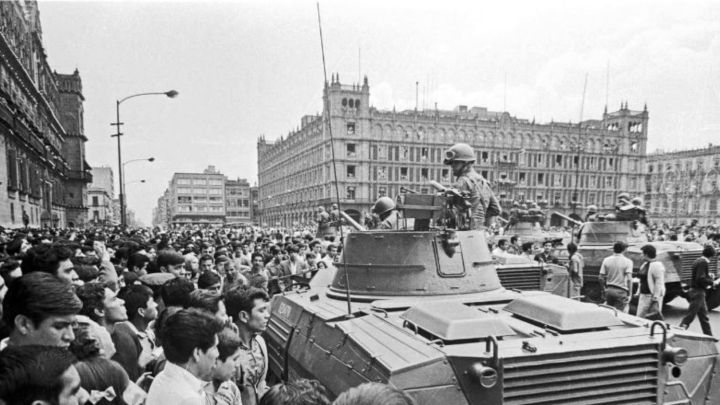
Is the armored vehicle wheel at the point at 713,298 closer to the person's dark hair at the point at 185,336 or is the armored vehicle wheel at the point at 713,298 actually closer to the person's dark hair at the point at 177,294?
the person's dark hair at the point at 177,294

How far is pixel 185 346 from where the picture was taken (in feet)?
9.65

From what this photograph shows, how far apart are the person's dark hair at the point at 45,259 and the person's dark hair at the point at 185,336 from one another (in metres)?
2.86

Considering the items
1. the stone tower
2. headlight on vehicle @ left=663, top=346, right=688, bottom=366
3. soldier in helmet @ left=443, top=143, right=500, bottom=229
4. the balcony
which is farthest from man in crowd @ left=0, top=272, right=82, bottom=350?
the balcony

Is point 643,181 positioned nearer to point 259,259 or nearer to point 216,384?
point 259,259

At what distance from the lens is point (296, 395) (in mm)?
2475

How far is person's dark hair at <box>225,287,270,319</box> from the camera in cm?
436

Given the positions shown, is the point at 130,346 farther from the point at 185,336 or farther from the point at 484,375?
the point at 484,375

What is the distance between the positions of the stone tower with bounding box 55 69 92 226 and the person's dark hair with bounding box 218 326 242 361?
5531 cm

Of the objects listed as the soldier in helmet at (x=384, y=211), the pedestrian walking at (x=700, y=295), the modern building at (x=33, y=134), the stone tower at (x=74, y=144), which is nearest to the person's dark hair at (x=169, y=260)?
the soldier in helmet at (x=384, y=211)

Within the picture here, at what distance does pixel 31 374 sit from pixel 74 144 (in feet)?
214

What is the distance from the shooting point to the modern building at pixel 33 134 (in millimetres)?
21016

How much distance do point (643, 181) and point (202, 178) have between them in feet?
287

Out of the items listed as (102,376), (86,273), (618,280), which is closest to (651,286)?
(618,280)

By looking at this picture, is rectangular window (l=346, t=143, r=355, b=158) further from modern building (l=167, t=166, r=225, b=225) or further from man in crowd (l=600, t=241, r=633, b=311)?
modern building (l=167, t=166, r=225, b=225)
